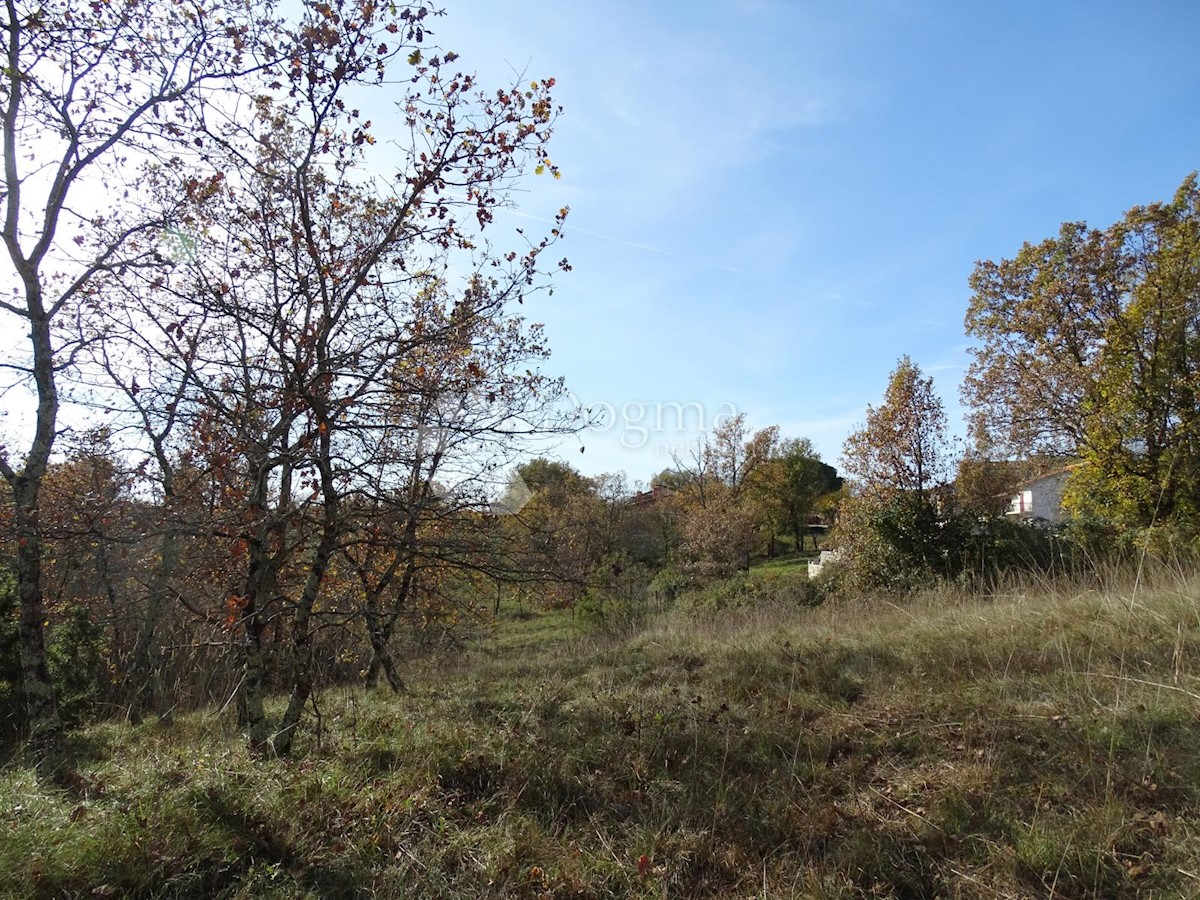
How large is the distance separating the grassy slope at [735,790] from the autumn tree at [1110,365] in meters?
11.1

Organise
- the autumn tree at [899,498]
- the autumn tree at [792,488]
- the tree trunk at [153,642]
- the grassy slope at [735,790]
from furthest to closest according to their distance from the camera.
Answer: the autumn tree at [792,488]
the autumn tree at [899,498]
the tree trunk at [153,642]
the grassy slope at [735,790]

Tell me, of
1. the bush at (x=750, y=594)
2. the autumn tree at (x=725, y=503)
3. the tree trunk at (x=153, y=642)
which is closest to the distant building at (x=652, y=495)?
the autumn tree at (x=725, y=503)

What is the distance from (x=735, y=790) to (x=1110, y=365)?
15.8 metres

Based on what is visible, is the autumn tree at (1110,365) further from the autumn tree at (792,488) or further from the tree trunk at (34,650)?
the autumn tree at (792,488)

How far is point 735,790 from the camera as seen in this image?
12.2 feet

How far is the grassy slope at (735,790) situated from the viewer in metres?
2.79

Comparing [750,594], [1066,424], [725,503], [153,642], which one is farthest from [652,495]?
[153,642]

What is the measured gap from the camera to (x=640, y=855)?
3.19 metres

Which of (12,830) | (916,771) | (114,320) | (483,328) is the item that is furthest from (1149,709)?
(114,320)

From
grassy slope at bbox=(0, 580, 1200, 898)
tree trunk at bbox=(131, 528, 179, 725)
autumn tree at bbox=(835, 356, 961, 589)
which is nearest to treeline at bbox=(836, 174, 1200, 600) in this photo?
autumn tree at bbox=(835, 356, 961, 589)

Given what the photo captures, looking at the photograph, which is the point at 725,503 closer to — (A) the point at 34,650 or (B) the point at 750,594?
(B) the point at 750,594

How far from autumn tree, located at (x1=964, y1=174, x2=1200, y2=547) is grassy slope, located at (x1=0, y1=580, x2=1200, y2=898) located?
11.1 meters

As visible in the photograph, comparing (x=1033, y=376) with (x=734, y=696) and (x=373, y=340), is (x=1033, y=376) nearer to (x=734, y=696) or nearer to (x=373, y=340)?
(x=734, y=696)

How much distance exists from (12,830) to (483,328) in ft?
14.6
